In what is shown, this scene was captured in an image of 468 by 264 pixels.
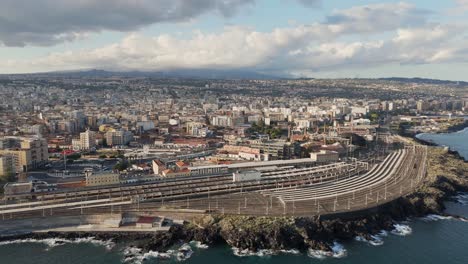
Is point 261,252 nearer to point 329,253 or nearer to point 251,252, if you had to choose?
point 251,252

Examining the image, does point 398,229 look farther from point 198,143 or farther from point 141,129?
point 141,129

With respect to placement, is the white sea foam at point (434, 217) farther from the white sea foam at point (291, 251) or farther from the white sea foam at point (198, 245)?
the white sea foam at point (198, 245)

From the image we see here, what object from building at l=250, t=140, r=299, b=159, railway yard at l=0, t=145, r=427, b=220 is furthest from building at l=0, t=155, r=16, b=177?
building at l=250, t=140, r=299, b=159

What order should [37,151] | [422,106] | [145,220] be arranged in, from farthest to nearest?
1. [422,106]
2. [37,151]
3. [145,220]

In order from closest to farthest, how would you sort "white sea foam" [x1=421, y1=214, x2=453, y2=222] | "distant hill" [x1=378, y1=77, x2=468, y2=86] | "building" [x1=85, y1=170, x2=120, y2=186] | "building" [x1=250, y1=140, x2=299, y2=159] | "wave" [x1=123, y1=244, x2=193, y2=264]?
1. "wave" [x1=123, y1=244, x2=193, y2=264]
2. "white sea foam" [x1=421, y1=214, x2=453, y2=222]
3. "building" [x1=85, y1=170, x2=120, y2=186]
4. "building" [x1=250, y1=140, x2=299, y2=159]
5. "distant hill" [x1=378, y1=77, x2=468, y2=86]

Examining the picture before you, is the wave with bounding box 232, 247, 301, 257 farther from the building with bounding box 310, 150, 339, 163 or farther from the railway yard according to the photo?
the building with bounding box 310, 150, 339, 163

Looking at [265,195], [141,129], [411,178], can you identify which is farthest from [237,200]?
[141,129]

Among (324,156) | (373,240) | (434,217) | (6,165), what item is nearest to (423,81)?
(324,156)
